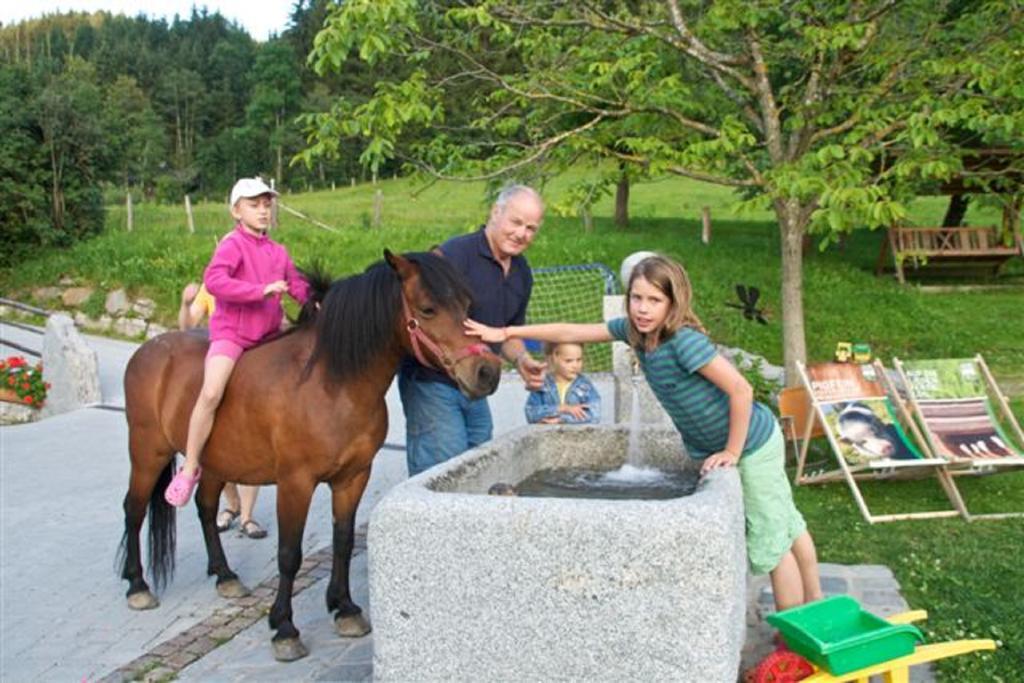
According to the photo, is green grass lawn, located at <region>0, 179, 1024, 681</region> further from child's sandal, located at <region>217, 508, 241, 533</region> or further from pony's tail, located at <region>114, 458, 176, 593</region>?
pony's tail, located at <region>114, 458, 176, 593</region>

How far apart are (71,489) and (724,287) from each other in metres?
11.0

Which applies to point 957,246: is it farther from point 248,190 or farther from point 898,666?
point 898,666

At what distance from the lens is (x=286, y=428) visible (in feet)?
14.9

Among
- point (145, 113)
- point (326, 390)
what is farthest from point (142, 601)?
point (145, 113)

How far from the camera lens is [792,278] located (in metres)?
8.53

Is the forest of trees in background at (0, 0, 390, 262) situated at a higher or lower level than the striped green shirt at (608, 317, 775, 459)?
higher

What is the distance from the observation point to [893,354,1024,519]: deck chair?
658 centimetres

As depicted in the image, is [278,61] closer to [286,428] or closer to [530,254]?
[530,254]

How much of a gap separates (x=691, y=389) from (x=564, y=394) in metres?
1.50

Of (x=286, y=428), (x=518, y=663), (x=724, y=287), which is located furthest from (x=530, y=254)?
(x=518, y=663)

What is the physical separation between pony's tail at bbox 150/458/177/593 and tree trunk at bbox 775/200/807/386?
5.21 meters

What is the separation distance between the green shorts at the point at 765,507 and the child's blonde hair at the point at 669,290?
0.60m

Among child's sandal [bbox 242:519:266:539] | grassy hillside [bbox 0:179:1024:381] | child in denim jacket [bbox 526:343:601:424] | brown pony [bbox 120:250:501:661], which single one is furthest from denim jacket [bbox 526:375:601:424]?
grassy hillside [bbox 0:179:1024:381]

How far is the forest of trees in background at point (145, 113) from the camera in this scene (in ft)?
66.9
